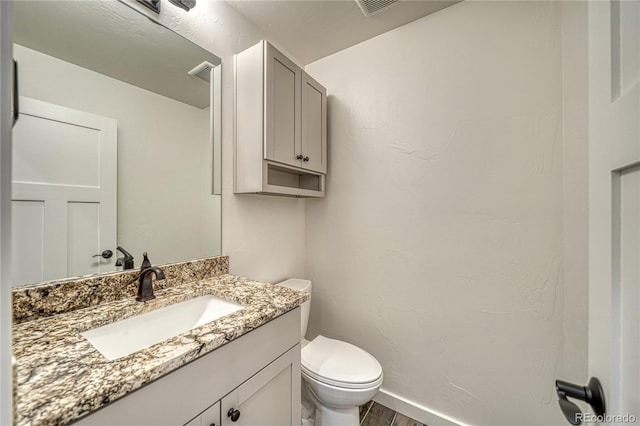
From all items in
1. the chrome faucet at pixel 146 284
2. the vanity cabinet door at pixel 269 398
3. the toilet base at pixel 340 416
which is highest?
the chrome faucet at pixel 146 284

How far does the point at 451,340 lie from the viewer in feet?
4.44

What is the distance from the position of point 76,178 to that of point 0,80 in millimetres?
763

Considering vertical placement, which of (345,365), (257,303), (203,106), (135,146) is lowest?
(345,365)

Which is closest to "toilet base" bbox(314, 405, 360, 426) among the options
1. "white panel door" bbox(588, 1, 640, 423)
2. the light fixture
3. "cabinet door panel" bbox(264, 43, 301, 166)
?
"white panel door" bbox(588, 1, 640, 423)

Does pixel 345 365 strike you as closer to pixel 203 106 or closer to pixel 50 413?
pixel 50 413

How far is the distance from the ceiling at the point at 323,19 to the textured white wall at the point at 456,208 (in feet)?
0.23

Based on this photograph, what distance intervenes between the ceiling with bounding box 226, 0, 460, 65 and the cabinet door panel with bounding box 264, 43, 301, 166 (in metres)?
0.32

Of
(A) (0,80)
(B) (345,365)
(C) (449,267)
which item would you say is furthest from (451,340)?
(A) (0,80)

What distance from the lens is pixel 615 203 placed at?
0.40 metres

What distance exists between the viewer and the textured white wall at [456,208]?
114cm

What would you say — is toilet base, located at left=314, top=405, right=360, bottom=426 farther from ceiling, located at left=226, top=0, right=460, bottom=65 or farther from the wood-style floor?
ceiling, located at left=226, top=0, right=460, bottom=65

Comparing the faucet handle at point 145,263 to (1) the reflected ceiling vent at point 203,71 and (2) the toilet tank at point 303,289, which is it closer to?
(2) the toilet tank at point 303,289

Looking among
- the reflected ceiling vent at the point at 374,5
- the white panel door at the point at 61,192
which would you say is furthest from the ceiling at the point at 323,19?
the white panel door at the point at 61,192

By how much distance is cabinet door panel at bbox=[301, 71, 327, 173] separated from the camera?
1501 mm
